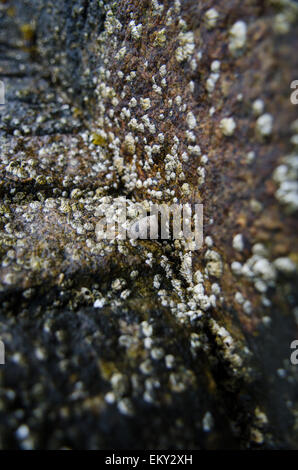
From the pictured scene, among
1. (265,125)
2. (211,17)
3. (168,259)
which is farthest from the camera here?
(168,259)

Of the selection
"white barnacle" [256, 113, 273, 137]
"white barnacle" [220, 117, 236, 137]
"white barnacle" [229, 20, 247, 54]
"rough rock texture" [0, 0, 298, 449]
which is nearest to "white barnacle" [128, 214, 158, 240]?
"rough rock texture" [0, 0, 298, 449]

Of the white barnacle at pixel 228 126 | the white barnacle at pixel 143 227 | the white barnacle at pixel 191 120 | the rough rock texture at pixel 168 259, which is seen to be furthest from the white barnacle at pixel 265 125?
the white barnacle at pixel 143 227

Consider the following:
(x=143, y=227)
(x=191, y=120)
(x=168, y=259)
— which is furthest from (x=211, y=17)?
(x=168, y=259)

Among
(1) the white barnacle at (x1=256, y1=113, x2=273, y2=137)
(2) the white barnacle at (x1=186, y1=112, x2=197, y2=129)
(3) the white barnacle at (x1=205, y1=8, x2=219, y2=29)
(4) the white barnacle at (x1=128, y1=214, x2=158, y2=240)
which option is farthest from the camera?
(4) the white barnacle at (x1=128, y1=214, x2=158, y2=240)

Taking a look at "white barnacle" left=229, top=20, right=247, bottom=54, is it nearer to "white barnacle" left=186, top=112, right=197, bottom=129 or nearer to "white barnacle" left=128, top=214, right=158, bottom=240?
"white barnacle" left=186, top=112, right=197, bottom=129

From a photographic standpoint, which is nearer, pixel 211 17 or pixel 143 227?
pixel 211 17

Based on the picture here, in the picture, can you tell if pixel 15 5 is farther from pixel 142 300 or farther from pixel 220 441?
pixel 220 441

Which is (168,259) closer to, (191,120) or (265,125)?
(191,120)

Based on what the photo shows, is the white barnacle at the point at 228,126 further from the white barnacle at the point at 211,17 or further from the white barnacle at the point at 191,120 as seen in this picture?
the white barnacle at the point at 211,17
